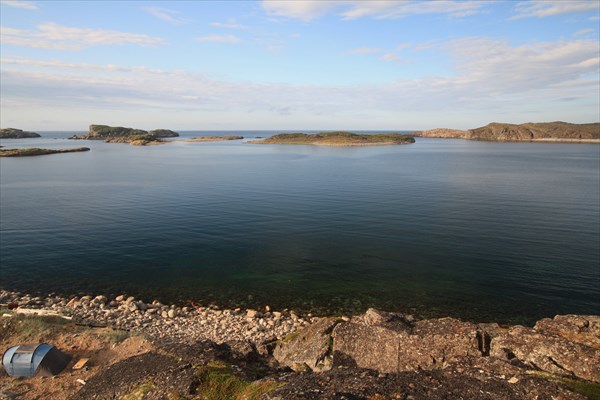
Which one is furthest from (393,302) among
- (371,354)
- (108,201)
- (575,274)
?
Result: (108,201)

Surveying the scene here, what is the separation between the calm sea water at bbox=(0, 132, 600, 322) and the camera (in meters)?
27.5

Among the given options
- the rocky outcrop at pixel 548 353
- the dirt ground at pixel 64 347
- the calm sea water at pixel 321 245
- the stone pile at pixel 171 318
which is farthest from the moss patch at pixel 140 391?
the calm sea water at pixel 321 245

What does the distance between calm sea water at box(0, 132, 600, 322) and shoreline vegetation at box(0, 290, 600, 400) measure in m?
8.47

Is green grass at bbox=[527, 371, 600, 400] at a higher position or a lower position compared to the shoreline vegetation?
higher

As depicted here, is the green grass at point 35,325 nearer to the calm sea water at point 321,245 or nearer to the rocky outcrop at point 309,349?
the calm sea water at point 321,245

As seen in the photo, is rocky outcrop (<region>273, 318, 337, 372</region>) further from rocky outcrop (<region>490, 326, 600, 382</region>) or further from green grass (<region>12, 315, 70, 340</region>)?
green grass (<region>12, 315, 70, 340</region>)

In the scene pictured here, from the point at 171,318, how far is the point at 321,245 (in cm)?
1812

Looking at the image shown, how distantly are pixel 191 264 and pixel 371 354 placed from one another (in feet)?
76.1

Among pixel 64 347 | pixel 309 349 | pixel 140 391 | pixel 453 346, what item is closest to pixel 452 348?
pixel 453 346

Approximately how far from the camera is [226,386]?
1116 cm

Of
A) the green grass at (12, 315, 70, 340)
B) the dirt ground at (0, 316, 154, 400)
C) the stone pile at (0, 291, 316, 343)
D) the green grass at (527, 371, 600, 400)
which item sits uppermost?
the green grass at (527, 371, 600, 400)

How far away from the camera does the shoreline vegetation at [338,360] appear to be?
973 cm

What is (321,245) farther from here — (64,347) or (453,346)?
(453,346)

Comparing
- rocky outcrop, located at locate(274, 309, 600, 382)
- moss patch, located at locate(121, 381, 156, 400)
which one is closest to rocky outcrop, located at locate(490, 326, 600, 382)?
rocky outcrop, located at locate(274, 309, 600, 382)
